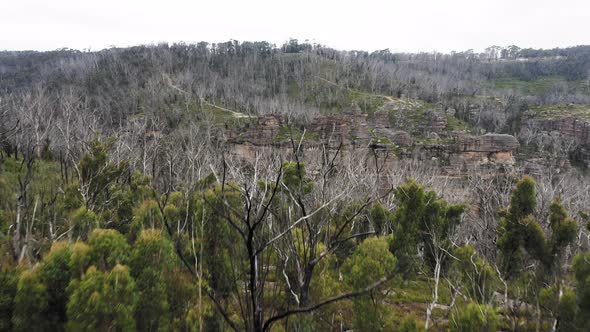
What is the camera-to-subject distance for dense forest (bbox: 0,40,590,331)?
3.96 metres

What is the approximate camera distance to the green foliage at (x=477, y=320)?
189 inches

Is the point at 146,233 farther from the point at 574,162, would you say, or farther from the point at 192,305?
the point at 574,162

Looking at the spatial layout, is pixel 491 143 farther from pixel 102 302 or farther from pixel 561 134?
pixel 102 302

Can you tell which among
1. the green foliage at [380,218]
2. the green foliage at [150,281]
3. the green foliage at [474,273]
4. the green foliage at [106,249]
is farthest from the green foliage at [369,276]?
the green foliage at [380,218]

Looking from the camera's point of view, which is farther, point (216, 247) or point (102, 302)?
point (216, 247)

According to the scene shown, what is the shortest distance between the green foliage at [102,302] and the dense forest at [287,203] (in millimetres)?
20

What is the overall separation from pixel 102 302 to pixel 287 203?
334 centimetres

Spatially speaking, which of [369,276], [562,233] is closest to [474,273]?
[562,233]

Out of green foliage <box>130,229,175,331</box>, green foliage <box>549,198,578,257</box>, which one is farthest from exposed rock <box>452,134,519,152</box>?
green foliage <box>130,229,175,331</box>

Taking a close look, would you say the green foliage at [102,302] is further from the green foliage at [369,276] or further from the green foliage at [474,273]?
the green foliage at [474,273]

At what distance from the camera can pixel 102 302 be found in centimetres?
365

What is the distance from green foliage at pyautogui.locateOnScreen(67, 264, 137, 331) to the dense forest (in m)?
0.02

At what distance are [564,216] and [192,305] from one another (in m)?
8.54

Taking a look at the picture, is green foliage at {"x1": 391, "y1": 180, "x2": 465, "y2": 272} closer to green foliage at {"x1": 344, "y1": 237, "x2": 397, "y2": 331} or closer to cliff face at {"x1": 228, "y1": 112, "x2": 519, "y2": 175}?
green foliage at {"x1": 344, "y1": 237, "x2": 397, "y2": 331}
